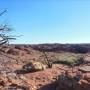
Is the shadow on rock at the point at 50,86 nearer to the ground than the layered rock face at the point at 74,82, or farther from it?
nearer to the ground

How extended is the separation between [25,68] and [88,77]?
25.8 ft

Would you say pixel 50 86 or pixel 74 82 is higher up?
pixel 74 82

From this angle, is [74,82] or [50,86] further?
[50,86]

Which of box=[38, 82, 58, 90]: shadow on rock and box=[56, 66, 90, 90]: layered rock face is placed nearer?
box=[56, 66, 90, 90]: layered rock face

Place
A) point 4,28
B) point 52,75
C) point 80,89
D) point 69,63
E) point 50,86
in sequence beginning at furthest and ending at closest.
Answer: point 69,63 → point 52,75 → point 50,86 → point 80,89 → point 4,28

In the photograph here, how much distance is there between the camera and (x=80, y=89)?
14.1 metres

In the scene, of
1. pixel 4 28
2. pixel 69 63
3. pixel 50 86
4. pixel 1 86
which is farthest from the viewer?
pixel 69 63

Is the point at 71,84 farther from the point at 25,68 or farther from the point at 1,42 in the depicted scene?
the point at 25,68

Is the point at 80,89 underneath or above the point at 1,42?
underneath

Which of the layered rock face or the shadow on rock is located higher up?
the layered rock face

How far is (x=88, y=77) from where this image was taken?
48.0 feet

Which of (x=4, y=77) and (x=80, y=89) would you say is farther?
(x=4, y=77)

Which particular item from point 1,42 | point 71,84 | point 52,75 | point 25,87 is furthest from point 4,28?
point 52,75

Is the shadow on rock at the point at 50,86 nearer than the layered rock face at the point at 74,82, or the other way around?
the layered rock face at the point at 74,82
